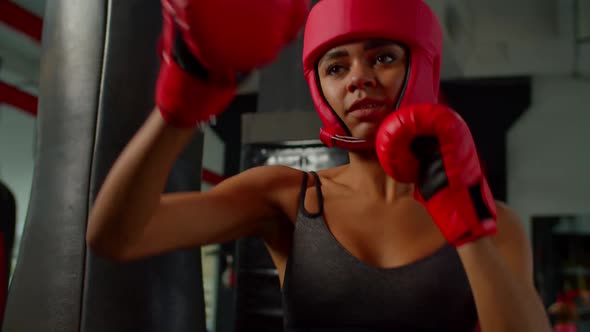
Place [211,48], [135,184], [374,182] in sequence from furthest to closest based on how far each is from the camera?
[374,182]
[135,184]
[211,48]

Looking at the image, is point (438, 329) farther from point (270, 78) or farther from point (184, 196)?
point (270, 78)

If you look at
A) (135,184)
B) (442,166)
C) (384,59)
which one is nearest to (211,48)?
(135,184)

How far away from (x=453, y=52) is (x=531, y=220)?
2905 mm

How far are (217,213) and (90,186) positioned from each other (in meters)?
0.28

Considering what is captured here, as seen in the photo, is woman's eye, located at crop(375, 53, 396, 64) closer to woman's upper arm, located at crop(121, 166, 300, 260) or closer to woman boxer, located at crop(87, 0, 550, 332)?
woman boxer, located at crop(87, 0, 550, 332)

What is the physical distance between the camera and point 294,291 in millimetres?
1076

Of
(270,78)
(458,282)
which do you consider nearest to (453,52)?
(270,78)

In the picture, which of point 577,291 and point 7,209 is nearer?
point 7,209

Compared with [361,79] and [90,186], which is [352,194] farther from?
[90,186]

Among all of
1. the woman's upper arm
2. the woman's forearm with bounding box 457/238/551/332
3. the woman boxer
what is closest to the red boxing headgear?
the woman boxer

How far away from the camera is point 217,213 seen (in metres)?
1.04

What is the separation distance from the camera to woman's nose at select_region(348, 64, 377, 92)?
3.45ft

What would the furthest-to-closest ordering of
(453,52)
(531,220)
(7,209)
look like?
(531,220) → (453,52) → (7,209)

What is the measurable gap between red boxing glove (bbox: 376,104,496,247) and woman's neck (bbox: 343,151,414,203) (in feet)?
0.87
